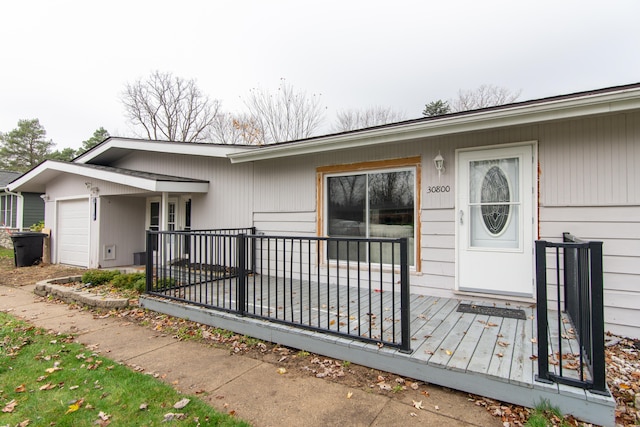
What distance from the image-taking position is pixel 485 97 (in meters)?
17.0

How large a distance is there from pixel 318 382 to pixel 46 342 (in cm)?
329

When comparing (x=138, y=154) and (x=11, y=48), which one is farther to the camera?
(x=11, y=48)

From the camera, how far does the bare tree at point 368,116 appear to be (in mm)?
18594

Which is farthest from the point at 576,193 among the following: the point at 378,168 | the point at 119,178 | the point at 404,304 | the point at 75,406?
the point at 119,178

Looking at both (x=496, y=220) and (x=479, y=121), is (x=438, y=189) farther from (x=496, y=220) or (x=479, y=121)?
(x=479, y=121)

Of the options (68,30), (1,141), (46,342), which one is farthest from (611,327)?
(1,141)

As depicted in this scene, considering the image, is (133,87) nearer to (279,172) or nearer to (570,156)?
(279,172)

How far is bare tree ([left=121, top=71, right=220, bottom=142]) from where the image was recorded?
22.0 meters

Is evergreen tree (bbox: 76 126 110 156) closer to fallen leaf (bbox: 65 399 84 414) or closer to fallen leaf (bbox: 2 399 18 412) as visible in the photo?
fallen leaf (bbox: 2 399 18 412)

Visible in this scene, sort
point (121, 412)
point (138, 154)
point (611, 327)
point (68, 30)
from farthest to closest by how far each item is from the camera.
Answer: point (68, 30)
point (138, 154)
point (611, 327)
point (121, 412)

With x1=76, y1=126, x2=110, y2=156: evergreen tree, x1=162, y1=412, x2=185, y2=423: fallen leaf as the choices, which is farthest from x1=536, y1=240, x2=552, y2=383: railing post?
x1=76, y1=126, x2=110, y2=156: evergreen tree

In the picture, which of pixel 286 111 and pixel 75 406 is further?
pixel 286 111

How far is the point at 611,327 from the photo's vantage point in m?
3.55

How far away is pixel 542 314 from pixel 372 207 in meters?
3.28
